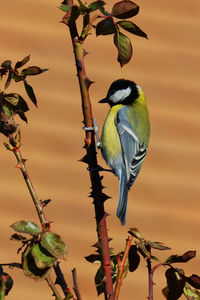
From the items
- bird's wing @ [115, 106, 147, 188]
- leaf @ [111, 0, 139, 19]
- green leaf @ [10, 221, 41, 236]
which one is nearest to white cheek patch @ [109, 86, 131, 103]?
bird's wing @ [115, 106, 147, 188]

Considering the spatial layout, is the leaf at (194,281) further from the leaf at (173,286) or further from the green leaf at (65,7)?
the green leaf at (65,7)

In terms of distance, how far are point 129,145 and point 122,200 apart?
0.40 meters

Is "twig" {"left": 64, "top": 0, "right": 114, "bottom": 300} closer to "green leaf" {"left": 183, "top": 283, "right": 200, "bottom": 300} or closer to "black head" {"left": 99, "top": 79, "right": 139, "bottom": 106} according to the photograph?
"green leaf" {"left": 183, "top": 283, "right": 200, "bottom": 300}

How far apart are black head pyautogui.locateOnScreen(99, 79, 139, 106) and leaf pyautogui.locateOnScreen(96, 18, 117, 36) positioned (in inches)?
76.9

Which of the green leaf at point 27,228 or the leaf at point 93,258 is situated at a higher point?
the green leaf at point 27,228

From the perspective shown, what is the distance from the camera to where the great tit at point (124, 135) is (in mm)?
2717

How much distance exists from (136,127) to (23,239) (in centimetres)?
203

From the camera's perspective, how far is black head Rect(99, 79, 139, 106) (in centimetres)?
296

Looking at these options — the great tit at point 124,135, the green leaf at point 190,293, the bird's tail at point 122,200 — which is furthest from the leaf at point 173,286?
the great tit at point 124,135

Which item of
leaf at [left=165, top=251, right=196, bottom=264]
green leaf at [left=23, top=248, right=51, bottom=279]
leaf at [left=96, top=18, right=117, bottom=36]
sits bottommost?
green leaf at [left=23, top=248, right=51, bottom=279]

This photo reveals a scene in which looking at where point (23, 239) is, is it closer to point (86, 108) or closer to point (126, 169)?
point (86, 108)

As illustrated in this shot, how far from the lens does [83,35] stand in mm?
962

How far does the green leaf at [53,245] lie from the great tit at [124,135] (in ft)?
5.64

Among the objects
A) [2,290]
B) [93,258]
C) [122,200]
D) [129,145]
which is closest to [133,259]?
[93,258]
